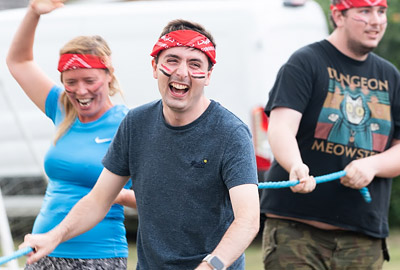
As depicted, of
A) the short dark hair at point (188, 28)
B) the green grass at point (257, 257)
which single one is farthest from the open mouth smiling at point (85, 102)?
the green grass at point (257, 257)

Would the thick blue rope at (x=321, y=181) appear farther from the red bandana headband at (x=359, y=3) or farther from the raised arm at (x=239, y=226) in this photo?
the red bandana headband at (x=359, y=3)

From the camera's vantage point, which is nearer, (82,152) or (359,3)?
(82,152)

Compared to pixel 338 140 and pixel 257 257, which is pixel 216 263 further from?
pixel 257 257

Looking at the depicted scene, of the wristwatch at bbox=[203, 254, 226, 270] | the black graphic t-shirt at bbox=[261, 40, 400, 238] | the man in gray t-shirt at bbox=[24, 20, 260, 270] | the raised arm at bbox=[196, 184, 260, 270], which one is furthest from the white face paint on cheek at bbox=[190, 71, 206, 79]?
the black graphic t-shirt at bbox=[261, 40, 400, 238]

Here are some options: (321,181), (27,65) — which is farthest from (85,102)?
(321,181)

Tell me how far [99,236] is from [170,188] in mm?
882

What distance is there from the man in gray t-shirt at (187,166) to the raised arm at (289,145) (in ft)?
2.60

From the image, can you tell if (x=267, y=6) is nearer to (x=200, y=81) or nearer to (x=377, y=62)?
(x=377, y=62)

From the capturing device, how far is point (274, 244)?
455cm

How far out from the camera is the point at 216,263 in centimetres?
305

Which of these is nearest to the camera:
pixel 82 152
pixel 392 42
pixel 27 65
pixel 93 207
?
pixel 93 207

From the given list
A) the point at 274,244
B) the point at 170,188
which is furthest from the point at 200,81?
the point at 274,244

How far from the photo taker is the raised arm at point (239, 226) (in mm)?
3084

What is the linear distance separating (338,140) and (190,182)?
4.60 feet
